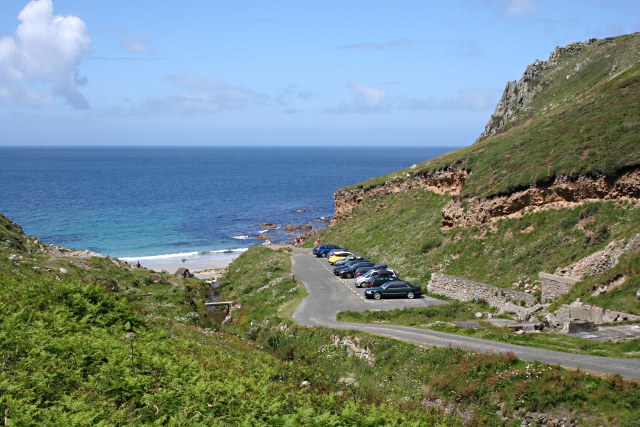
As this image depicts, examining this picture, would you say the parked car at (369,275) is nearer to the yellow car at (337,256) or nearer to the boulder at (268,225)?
the yellow car at (337,256)

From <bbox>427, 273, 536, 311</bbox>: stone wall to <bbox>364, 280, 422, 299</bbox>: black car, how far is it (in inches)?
71.0

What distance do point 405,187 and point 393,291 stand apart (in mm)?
29727

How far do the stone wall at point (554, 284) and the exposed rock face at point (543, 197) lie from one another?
8771 millimetres

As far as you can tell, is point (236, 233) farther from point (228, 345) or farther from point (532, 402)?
point (532, 402)

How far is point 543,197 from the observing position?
4269 cm

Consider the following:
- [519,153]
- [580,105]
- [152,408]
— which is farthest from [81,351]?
[580,105]

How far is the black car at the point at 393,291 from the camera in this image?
4012 centimetres

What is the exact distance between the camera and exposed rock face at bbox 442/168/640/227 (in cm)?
Answer: 3800

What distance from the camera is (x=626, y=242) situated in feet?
105

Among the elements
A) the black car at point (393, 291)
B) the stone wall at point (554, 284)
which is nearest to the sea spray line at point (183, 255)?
the black car at point (393, 291)

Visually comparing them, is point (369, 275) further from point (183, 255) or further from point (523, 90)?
point (523, 90)

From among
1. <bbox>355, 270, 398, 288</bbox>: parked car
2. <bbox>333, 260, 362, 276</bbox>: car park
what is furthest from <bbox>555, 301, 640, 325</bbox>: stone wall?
<bbox>333, 260, 362, 276</bbox>: car park

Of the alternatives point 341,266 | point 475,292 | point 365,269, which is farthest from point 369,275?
point 475,292

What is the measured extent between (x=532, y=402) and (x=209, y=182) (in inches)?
7258
